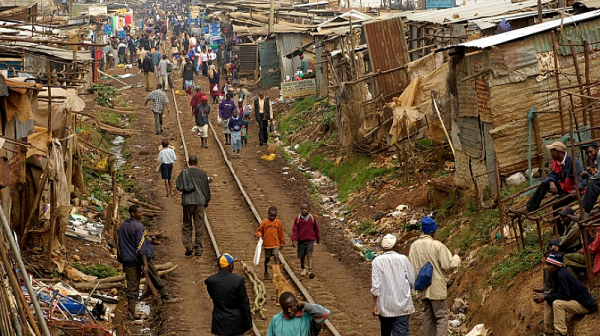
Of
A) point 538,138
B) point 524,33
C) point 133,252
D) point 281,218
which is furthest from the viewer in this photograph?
point 281,218

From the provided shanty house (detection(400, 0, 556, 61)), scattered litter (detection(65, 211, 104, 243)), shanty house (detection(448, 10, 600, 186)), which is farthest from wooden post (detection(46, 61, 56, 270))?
shanty house (detection(400, 0, 556, 61))

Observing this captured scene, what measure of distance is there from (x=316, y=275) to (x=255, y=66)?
24902 mm

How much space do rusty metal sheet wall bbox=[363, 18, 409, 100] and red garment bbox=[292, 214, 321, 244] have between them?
300 inches

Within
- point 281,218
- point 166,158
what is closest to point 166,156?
point 166,158

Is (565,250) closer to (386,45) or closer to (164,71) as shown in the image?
(386,45)

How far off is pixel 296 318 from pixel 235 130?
15.9 metres

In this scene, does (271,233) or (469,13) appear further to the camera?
(469,13)

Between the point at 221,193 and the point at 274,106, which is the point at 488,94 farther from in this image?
the point at 274,106

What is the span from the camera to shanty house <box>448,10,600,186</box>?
49.7 ft

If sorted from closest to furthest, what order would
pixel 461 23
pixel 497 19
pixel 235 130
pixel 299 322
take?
pixel 299 322
pixel 497 19
pixel 461 23
pixel 235 130

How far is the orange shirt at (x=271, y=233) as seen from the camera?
1439 centimetres

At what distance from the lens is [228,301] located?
9.98m

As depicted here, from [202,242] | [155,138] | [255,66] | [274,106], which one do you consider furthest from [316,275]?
[255,66]

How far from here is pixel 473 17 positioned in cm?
2147
